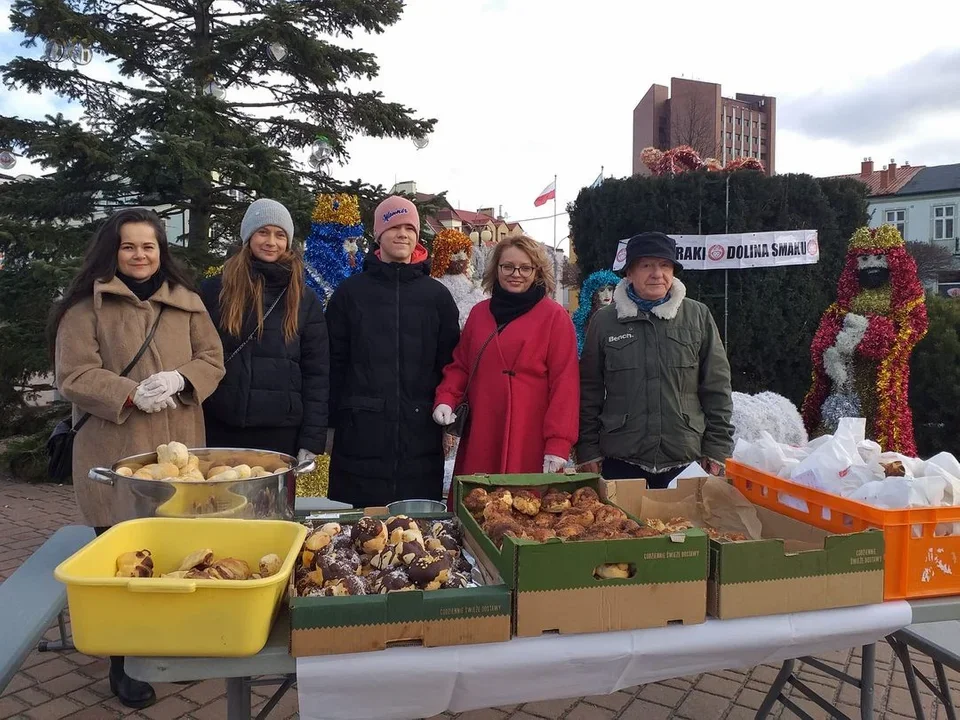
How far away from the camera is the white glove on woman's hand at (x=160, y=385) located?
243cm

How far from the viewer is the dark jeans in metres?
3.01

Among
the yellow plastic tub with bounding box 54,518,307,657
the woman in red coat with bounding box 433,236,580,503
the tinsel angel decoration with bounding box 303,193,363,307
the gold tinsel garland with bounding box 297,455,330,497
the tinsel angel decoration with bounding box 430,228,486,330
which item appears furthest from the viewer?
the tinsel angel decoration with bounding box 430,228,486,330

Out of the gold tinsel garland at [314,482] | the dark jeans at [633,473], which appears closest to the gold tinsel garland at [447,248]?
the gold tinsel garland at [314,482]

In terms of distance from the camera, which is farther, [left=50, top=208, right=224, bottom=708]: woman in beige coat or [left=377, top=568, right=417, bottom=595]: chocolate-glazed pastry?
[left=50, top=208, right=224, bottom=708]: woman in beige coat

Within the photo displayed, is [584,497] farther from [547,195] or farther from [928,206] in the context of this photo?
[928,206]

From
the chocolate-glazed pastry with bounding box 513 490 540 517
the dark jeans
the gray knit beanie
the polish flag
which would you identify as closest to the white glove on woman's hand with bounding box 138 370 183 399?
the gray knit beanie

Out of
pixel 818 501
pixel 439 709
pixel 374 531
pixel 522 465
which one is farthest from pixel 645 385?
pixel 439 709

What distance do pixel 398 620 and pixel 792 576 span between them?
0.96m

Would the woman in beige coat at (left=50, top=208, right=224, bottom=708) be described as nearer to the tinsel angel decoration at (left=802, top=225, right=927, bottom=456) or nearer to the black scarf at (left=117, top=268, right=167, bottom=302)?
the black scarf at (left=117, top=268, right=167, bottom=302)

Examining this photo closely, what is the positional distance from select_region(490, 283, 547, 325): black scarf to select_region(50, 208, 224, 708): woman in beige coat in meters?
1.16

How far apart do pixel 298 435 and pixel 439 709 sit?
170cm

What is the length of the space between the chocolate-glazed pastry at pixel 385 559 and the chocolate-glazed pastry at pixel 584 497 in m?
0.66

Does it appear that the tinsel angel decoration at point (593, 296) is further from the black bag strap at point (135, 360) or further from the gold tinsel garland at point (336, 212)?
the black bag strap at point (135, 360)

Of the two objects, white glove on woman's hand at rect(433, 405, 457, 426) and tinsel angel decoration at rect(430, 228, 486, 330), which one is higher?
tinsel angel decoration at rect(430, 228, 486, 330)
